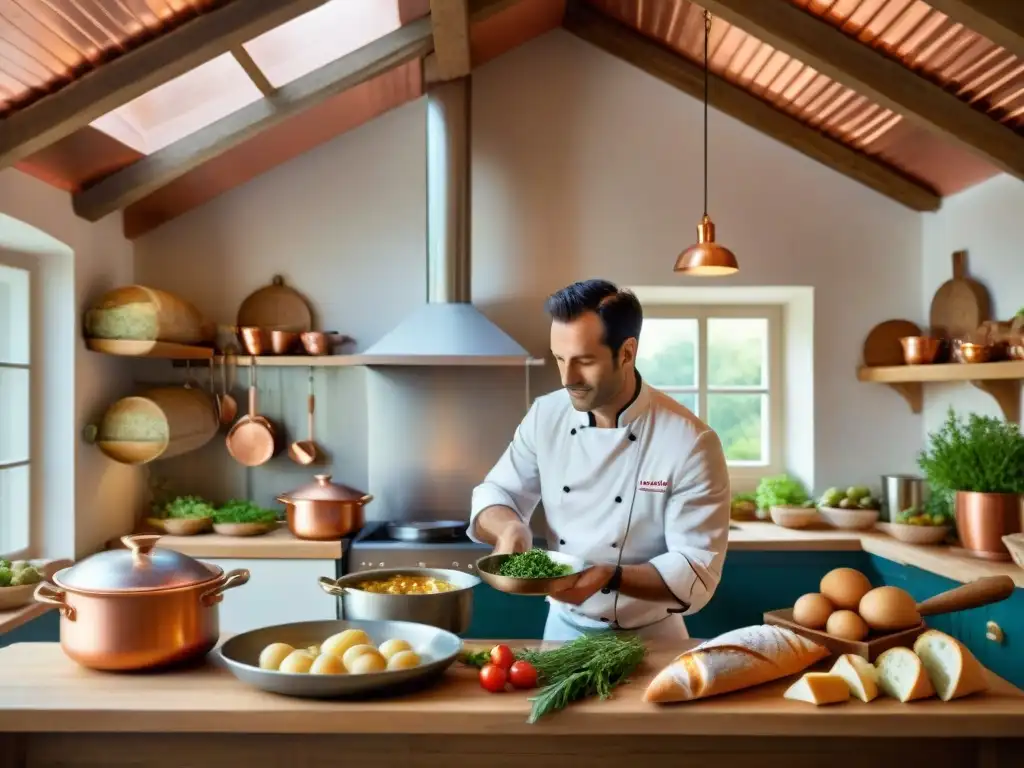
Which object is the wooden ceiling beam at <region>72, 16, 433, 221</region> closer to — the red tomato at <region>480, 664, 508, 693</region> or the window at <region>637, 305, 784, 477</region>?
the window at <region>637, 305, 784, 477</region>

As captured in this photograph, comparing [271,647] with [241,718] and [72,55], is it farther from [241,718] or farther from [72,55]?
[72,55]

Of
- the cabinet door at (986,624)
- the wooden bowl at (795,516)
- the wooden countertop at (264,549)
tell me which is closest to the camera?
the cabinet door at (986,624)

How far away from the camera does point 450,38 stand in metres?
3.99

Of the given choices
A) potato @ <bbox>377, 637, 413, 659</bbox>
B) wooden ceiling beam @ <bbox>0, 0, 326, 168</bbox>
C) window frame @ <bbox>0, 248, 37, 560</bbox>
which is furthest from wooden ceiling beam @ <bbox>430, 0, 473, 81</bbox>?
potato @ <bbox>377, 637, 413, 659</bbox>

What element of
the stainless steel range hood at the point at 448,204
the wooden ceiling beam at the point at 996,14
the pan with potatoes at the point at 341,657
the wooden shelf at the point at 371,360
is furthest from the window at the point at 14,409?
the wooden ceiling beam at the point at 996,14

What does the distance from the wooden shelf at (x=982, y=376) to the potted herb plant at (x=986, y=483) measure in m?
0.21

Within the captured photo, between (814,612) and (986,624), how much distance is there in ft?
5.70

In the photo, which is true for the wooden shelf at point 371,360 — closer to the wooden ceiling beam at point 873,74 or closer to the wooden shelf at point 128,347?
the wooden shelf at point 128,347

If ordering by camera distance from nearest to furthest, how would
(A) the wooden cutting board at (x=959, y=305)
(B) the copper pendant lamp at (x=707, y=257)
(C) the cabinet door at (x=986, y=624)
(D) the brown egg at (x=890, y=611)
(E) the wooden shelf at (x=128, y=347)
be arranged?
(D) the brown egg at (x=890, y=611), (C) the cabinet door at (x=986, y=624), (B) the copper pendant lamp at (x=707, y=257), (E) the wooden shelf at (x=128, y=347), (A) the wooden cutting board at (x=959, y=305)

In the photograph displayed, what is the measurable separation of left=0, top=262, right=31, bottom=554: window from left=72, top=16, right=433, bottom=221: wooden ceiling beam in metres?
0.47

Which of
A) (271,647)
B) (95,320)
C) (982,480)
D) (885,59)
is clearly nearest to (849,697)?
(271,647)

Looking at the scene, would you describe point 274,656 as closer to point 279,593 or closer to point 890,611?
point 890,611

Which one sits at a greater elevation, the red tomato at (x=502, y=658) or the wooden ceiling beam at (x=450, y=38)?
the wooden ceiling beam at (x=450, y=38)

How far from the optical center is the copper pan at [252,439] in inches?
183
